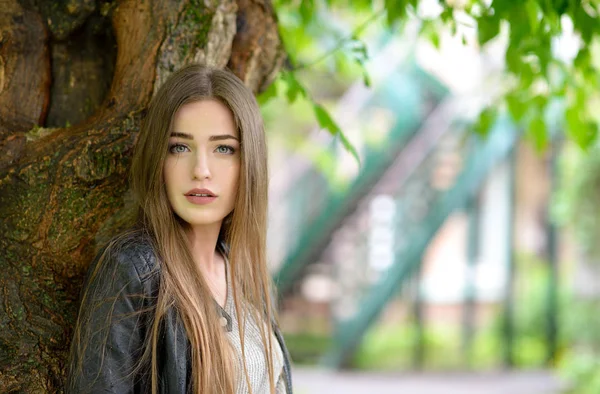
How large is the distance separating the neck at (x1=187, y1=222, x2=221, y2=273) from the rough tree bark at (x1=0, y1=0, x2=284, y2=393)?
9.0 inches

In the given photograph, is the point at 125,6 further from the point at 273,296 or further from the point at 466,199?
the point at 466,199

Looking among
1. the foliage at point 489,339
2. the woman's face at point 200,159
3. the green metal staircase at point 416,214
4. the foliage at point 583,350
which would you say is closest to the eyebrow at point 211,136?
the woman's face at point 200,159

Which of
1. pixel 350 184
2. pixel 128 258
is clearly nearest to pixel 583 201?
pixel 350 184

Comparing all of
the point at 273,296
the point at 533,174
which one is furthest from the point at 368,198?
the point at 273,296

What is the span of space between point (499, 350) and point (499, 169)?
2.53 meters

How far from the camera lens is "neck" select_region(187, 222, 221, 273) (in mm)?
2455

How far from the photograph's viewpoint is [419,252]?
9.05 m

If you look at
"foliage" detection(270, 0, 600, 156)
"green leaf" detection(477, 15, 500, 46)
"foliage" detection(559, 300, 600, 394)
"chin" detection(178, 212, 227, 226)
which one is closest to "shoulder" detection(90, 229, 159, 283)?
"chin" detection(178, 212, 227, 226)

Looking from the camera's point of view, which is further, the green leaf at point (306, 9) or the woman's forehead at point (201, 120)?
the green leaf at point (306, 9)

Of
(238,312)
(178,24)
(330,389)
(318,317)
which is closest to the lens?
(238,312)

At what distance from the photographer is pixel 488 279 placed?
10.3 meters

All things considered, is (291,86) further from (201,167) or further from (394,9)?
(201,167)

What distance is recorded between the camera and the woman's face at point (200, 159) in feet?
7.59

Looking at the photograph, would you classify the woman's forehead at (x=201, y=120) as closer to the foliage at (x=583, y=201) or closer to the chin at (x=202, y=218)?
the chin at (x=202, y=218)
